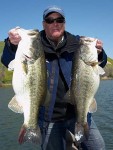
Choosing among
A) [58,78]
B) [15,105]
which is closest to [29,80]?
[15,105]

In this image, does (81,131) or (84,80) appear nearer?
(84,80)

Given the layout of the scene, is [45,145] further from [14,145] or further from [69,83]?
[14,145]

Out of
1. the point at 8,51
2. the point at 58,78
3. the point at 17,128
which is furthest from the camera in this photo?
the point at 17,128

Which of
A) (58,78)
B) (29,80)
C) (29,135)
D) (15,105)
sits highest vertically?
(29,80)

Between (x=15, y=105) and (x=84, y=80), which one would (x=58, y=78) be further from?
(x=15, y=105)

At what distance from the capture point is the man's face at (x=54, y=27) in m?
6.66

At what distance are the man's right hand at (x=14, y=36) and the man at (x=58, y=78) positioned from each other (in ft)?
1.77

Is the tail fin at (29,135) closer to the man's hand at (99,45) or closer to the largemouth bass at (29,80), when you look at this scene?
the largemouth bass at (29,80)

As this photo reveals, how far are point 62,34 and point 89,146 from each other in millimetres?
2628

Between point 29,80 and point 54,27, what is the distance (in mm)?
1367

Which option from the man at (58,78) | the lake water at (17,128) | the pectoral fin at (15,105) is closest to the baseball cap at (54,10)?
→ the man at (58,78)

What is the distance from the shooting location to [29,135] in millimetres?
6219

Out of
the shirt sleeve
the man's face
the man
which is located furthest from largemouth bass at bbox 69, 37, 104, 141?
the shirt sleeve

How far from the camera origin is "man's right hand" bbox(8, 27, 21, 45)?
5.97 meters
